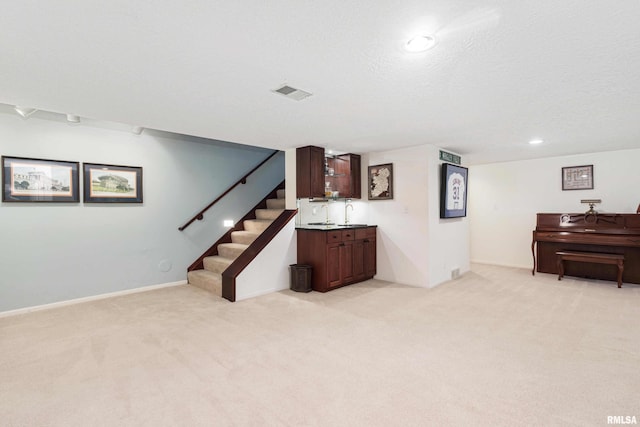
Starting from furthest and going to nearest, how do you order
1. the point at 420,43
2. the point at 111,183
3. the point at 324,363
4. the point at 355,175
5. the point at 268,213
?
1. the point at 268,213
2. the point at 355,175
3. the point at 111,183
4. the point at 324,363
5. the point at 420,43

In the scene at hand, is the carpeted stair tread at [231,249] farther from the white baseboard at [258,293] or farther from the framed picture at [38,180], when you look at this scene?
the framed picture at [38,180]

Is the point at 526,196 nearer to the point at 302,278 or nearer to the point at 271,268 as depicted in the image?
the point at 302,278

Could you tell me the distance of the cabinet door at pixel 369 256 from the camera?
5062mm

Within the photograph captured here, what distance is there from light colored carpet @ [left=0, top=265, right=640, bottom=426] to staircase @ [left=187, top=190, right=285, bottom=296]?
0.61 meters

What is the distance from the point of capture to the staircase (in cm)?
453

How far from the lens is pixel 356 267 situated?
4883mm

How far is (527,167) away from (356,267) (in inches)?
166

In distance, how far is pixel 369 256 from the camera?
5.14m

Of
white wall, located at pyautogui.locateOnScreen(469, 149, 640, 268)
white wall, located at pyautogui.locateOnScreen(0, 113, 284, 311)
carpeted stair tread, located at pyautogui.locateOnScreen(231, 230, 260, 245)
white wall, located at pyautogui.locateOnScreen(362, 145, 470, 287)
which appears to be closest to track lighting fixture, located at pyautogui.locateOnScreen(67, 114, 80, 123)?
white wall, located at pyautogui.locateOnScreen(0, 113, 284, 311)

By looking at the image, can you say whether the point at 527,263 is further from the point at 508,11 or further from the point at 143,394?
the point at 143,394

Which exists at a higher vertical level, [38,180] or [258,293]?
[38,180]

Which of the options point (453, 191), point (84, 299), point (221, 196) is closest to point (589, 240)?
point (453, 191)

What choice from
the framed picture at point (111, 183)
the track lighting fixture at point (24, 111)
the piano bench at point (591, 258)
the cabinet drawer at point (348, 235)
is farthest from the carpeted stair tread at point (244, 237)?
the piano bench at point (591, 258)

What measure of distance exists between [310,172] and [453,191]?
2.51m
